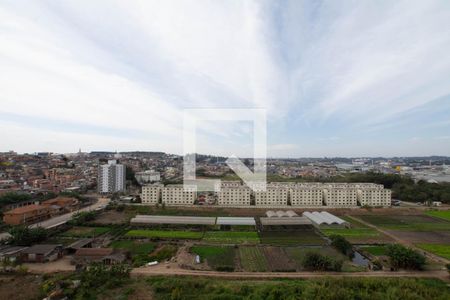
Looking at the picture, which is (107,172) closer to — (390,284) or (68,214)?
(68,214)

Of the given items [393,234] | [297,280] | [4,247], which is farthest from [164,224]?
[393,234]

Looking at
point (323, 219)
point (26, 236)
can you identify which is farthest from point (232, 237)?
point (26, 236)

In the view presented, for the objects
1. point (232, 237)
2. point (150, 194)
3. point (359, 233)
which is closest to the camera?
point (232, 237)

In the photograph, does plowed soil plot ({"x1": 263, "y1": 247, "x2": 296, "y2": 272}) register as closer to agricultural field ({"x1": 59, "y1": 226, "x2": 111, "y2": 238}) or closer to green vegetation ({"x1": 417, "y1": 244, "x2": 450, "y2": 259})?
green vegetation ({"x1": 417, "y1": 244, "x2": 450, "y2": 259})

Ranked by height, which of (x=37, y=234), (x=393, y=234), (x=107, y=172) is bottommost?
(x=393, y=234)

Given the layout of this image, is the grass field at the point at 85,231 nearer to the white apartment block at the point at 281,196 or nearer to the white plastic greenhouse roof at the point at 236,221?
the white plastic greenhouse roof at the point at 236,221

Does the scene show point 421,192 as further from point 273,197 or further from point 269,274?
point 269,274
